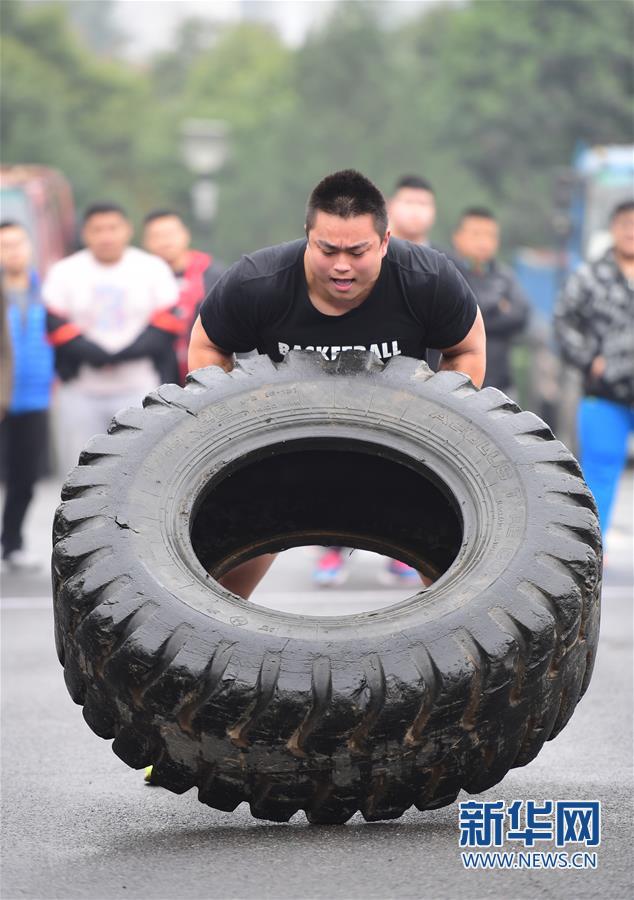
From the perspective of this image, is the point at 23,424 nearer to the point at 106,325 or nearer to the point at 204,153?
the point at 106,325

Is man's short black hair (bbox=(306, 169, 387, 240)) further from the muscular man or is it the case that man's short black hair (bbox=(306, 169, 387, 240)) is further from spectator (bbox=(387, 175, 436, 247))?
spectator (bbox=(387, 175, 436, 247))

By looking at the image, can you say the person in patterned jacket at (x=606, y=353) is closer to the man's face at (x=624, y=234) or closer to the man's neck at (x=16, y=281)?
the man's face at (x=624, y=234)

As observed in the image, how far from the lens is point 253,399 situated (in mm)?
4875

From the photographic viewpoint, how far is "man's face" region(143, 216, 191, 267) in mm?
10312

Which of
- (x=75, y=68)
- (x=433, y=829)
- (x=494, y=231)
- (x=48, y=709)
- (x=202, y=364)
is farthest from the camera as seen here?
(x=75, y=68)

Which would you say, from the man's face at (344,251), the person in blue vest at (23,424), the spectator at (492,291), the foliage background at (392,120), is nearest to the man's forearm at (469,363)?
the man's face at (344,251)

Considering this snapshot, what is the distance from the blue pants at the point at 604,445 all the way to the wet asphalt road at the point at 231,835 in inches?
102

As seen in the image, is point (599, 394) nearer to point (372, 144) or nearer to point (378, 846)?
point (378, 846)

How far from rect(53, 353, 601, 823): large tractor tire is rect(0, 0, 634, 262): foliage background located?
93.9 feet

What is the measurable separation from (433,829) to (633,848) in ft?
1.77

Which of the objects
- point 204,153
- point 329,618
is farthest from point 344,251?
point 204,153

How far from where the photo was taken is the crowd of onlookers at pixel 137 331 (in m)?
8.82

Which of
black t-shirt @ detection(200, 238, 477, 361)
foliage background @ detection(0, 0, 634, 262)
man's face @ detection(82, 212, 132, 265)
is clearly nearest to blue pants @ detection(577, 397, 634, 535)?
man's face @ detection(82, 212, 132, 265)

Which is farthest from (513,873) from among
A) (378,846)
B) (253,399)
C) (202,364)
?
(202,364)
